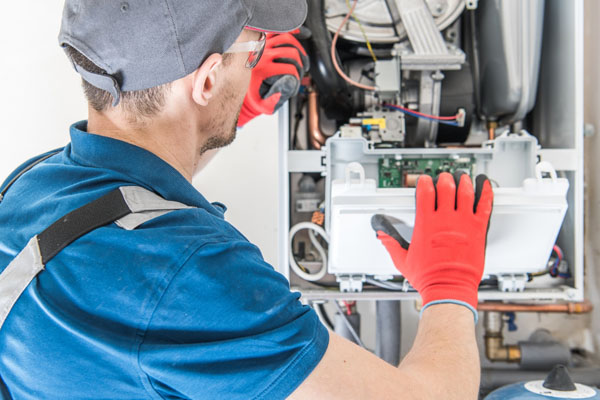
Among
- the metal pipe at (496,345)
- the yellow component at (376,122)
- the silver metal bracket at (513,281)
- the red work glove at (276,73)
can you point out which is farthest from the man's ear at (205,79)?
the metal pipe at (496,345)

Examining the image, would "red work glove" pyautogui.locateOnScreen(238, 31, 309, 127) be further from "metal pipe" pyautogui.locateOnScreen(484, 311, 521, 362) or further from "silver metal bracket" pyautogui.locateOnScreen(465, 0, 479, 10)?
"metal pipe" pyautogui.locateOnScreen(484, 311, 521, 362)

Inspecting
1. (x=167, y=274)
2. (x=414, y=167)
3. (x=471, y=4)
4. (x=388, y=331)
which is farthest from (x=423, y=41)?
(x=167, y=274)

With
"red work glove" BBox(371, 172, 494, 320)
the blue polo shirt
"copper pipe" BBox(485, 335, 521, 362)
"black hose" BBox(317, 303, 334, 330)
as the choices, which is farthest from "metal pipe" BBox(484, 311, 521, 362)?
the blue polo shirt

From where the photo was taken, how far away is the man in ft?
1.91

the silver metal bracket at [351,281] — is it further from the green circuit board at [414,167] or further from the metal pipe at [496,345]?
A: the metal pipe at [496,345]

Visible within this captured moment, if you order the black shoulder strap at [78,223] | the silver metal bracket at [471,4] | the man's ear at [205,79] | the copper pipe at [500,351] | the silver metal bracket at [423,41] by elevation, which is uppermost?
the silver metal bracket at [471,4]

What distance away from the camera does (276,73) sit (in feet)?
3.72

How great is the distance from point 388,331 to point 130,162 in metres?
1.03

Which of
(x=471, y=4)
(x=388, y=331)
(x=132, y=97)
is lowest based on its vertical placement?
(x=388, y=331)

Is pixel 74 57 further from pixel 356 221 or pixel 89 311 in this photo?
pixel 356 221

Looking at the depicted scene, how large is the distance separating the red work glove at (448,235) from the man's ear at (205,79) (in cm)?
47

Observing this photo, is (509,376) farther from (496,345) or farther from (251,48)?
(251,48)

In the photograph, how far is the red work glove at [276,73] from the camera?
44.7 inches

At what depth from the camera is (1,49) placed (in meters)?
1.58
